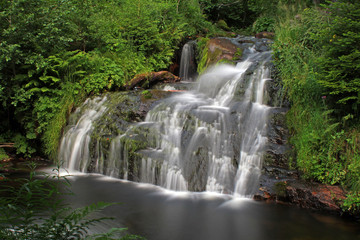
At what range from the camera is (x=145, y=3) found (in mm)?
13375

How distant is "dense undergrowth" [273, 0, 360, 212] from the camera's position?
5.71 meters

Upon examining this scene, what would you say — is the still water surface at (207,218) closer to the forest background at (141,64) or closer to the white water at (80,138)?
the forest background at (141,64)

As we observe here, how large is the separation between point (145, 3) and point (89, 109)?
6.35 meters

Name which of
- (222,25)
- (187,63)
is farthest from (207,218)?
(222,25)

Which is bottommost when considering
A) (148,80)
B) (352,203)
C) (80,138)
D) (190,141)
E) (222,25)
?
(352,203)

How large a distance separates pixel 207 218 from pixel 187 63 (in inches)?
370

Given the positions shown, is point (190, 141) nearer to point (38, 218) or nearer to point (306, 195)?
point (306, 195)

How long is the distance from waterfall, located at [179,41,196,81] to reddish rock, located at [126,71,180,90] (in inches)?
77.6

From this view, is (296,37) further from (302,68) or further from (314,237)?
(314,237)

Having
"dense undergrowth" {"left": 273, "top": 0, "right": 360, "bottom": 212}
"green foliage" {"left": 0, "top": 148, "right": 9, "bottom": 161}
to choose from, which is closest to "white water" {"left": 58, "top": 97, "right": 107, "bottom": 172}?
"green foliage" {"left": 0, "top": 148, "right": 9, "bottom": 161}

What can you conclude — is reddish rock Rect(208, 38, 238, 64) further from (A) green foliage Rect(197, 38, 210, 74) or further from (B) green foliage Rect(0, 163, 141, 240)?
(B) green foliage Rect(0, 163, 141, 240)

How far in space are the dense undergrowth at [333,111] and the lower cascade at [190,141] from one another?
977 mm

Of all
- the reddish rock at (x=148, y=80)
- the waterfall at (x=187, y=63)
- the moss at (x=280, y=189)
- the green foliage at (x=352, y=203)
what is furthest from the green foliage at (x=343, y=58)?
the waterfall at (x=187, y=63)

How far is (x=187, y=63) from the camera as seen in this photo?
13727mm
